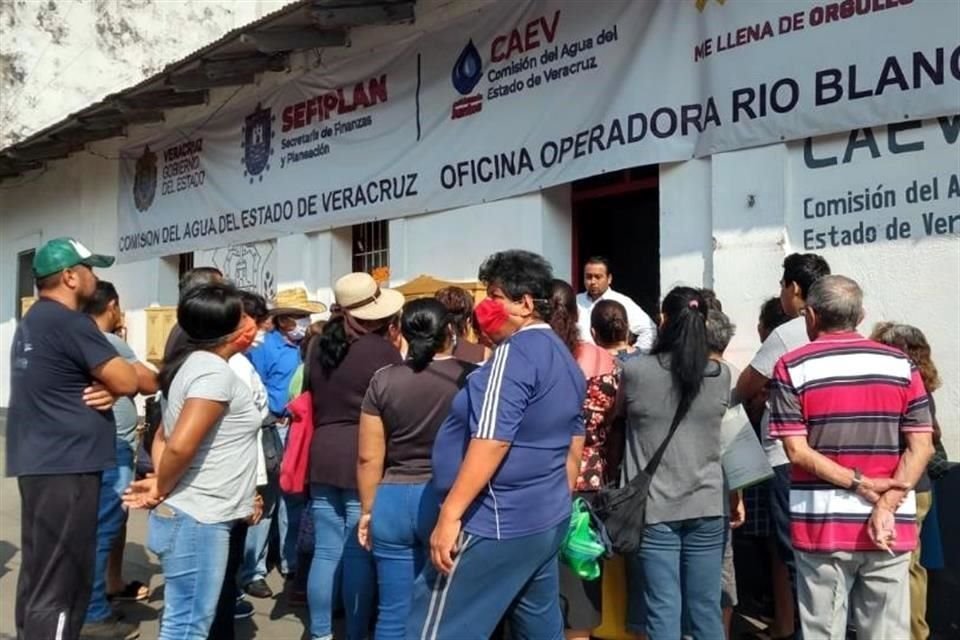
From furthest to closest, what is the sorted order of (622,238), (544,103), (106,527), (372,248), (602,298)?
(372,248) → (622,238) → (544,103) → (602,298) → (106,527)

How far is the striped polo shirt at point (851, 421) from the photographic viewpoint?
3.54 m

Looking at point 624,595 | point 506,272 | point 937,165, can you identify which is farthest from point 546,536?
point 937,165

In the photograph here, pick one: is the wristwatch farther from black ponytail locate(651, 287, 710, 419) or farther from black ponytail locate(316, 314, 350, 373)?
black ponytail locate(316, 314, 350, 373)

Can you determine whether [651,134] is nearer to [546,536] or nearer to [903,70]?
[903,70]

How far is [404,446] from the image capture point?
3.96 m

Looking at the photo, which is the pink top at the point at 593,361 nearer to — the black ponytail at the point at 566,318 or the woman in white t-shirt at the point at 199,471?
the black ponytail at the point at 566,318

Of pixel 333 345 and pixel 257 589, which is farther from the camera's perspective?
pixel 257 589

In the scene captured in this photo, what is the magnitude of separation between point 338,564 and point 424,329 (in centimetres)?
135

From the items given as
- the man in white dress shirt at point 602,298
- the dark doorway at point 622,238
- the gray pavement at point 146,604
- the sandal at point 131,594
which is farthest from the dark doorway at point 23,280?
the man in white dress shirt at point 602,298

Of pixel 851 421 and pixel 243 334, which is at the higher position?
pixel 243 334

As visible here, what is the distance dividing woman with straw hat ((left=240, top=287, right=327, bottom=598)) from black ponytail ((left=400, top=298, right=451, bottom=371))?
188cm

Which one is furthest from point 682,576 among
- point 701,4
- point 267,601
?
point 701,4

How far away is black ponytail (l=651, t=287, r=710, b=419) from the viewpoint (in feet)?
12.9

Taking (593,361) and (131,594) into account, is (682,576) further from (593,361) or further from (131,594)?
(131,594)
